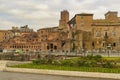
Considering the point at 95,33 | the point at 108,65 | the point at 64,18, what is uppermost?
the point at 64,18

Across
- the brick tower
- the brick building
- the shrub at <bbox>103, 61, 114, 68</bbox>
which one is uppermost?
the brick tower

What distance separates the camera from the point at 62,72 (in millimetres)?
38625

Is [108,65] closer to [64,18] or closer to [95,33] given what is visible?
[95,33]

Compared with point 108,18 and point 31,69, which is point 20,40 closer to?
point 108,18

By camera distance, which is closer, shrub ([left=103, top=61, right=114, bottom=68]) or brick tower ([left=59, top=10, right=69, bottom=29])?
shrub ([left=103, top=61, right=114, bottom=68])

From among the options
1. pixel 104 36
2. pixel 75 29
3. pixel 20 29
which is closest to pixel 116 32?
Result: pixel 104 36

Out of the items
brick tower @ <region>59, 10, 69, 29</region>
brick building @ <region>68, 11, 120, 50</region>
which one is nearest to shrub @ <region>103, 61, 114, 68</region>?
brick building @ <region>68, 11, 120, 50</region>

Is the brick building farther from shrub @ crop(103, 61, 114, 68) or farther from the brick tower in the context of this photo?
shrub @ crop(103, 61, 114, 68)

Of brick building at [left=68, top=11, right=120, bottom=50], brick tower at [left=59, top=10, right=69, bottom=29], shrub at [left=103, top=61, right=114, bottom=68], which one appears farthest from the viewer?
brick tower at [left=59, top=10, right=69, bottom=29]

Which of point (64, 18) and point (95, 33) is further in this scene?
point (64, 18)

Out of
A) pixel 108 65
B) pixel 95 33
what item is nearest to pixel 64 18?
pixel 95 33

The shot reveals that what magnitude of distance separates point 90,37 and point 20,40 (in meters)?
49.4

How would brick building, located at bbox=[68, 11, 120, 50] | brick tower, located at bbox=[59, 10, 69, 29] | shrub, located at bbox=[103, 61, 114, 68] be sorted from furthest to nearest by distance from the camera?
A: brick tower, located at bbox=[59, 10, 69, 29] → brick building, located at bbox=[68, 11, 120, 50] → shrub, located at bbox=[103, 61, 114, 68]

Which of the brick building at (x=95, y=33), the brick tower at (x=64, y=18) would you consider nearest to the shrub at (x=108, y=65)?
the brick building at (x=95, y=33)
